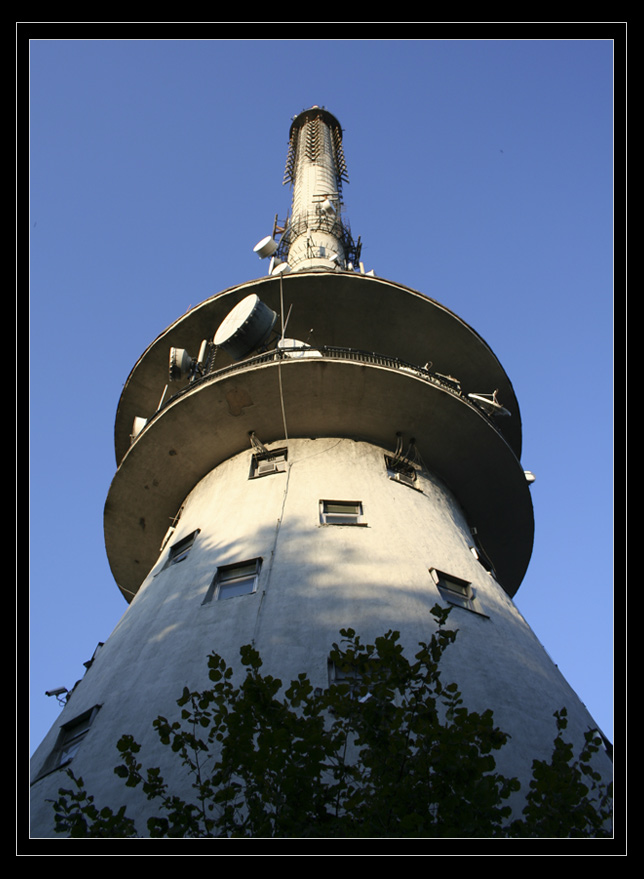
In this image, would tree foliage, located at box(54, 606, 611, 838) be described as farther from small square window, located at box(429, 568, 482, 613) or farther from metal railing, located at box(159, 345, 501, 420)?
metal railing, located at box(159, 345, 501, 420)

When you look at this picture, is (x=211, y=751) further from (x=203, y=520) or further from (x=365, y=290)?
(x=365, y=290)

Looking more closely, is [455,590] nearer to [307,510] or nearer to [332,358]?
[307,510]

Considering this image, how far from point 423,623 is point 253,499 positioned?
474cm

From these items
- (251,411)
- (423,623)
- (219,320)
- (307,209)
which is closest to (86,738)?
(423,623)

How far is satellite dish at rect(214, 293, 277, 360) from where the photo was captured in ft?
52.6

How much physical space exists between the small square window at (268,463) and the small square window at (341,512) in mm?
1737

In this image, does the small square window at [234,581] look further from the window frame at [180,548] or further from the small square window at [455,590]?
the small square window at [455,590]

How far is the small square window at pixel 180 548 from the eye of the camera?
A: 1389 cm

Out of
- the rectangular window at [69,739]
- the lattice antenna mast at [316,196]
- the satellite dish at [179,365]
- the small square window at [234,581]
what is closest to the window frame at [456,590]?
the small square window at [234,581]

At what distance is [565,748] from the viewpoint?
21.3 ft

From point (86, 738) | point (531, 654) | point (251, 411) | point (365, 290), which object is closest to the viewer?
point (86, 738)

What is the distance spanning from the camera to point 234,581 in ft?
39.3

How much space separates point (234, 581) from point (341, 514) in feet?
8.44

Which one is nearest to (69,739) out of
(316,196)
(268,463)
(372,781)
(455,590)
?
(372,781)
